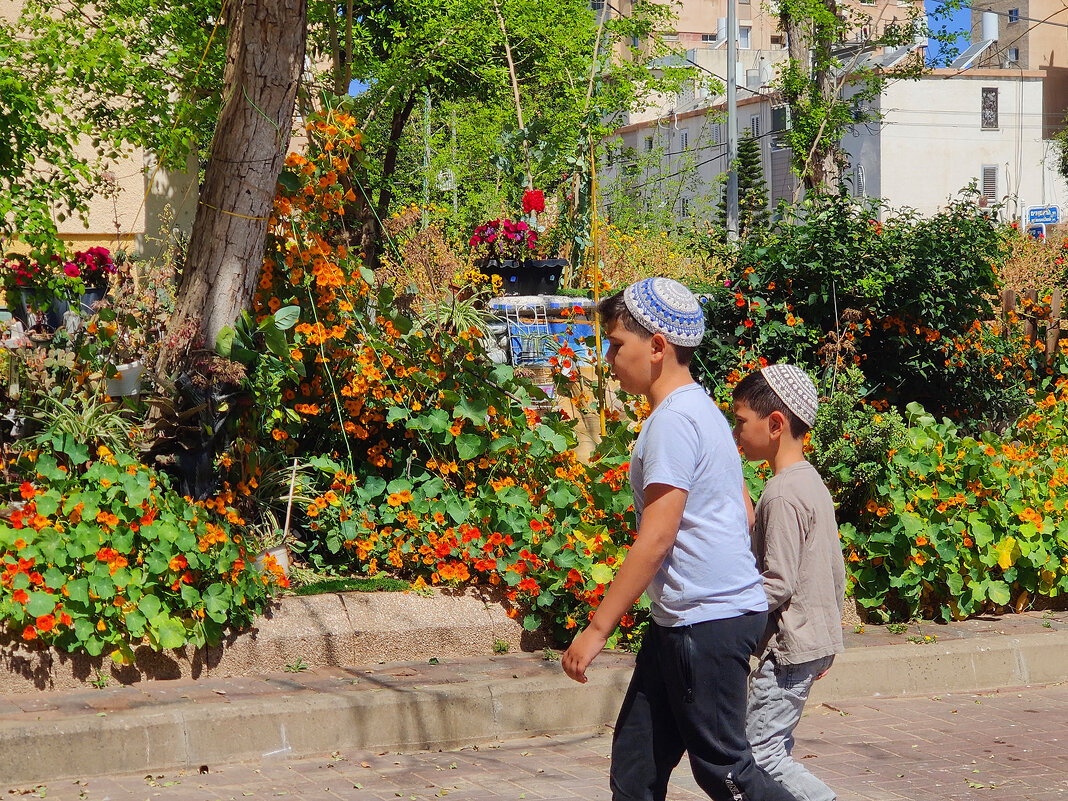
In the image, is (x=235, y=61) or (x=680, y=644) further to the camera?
(x=235, y=61)

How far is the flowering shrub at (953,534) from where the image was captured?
20.6ft

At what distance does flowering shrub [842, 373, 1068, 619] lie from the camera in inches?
247

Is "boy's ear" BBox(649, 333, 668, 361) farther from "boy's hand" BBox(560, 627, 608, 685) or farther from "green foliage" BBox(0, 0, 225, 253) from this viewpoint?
"green foliage" BBox(0, 0, 225, 253)

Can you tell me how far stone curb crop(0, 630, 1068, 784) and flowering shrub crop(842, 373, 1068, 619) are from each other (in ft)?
1.82

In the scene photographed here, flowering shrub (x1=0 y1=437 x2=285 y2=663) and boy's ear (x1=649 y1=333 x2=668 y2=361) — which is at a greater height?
boy's ear (x1=649 y1=333 x2=668 y2=361)

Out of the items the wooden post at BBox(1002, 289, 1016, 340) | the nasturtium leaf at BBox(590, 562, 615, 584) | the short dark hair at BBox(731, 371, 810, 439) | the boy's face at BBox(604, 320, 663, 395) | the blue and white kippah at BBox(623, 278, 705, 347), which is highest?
the wooden post at BBox(1002, 289, 1016, 340)

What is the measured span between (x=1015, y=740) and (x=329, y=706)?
289 centimetres

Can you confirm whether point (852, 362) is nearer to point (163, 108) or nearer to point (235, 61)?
point (235, 61)

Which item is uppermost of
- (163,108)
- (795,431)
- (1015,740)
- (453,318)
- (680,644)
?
(163,108)

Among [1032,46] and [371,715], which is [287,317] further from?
[1032,46]

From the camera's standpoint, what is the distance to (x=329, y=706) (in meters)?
4.60

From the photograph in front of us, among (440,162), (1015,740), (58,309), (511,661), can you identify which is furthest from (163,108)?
(440,162)

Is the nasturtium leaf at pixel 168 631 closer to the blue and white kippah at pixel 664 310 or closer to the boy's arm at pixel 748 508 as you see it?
the boy's arm at pixel 748 508

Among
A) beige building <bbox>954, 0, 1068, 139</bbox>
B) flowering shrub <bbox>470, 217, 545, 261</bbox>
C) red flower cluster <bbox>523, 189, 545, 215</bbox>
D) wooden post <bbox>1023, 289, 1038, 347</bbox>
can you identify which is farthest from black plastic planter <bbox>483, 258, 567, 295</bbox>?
beige building <bbox>954, 0, 1068, 139</bbox>
